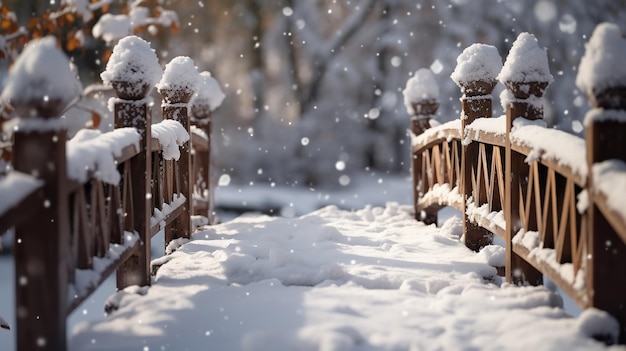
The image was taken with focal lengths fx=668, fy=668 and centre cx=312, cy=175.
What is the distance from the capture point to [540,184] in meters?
4.77

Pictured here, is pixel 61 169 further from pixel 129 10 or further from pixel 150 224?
pixel 129 10

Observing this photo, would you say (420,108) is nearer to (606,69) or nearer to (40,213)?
(606,69)

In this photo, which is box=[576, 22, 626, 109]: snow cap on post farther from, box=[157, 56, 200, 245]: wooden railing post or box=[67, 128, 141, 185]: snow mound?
box=[157, 56, 200, 245]: wooden railing post

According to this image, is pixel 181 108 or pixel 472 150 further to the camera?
pixel 181 108

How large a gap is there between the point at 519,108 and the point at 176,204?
373 centimetres

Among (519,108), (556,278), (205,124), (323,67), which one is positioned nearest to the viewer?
(556,278)

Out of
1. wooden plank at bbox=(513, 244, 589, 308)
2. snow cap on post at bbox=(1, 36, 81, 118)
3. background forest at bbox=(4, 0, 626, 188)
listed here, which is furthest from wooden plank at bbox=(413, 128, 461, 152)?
background forest at bbox=(4, 0, 626, 188)

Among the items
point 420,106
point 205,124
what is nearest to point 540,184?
point 420,106

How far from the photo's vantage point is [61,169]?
132 inches

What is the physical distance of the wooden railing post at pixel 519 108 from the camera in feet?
17.0

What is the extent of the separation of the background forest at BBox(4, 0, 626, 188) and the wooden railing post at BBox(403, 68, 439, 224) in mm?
8456

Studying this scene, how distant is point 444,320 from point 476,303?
44cm

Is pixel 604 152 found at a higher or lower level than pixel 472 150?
higher

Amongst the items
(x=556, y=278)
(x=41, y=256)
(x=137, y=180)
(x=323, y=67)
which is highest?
(x=323, y=67)
